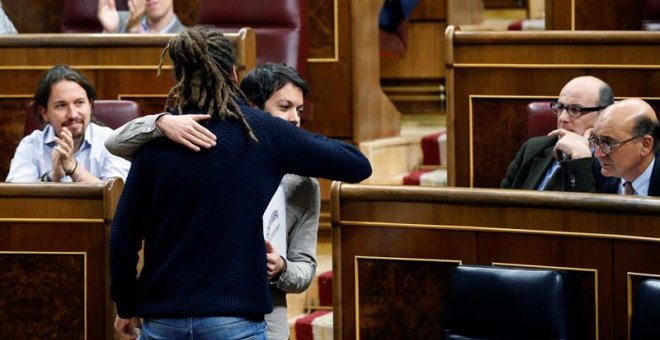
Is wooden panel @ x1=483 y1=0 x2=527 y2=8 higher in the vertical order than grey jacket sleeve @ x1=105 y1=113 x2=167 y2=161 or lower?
higher

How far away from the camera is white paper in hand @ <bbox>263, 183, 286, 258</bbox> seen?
1.03 m

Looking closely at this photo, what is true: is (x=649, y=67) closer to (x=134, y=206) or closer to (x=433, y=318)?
(x=433, y=318)

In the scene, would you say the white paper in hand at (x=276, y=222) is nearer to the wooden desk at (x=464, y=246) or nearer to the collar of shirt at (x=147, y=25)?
the wooden desk at (x=464, y=246)

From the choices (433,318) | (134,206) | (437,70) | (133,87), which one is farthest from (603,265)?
(437,70)

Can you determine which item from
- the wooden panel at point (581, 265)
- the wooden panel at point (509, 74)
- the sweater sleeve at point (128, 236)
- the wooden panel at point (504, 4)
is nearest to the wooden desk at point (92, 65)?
the wooden panel at point (509, 74)

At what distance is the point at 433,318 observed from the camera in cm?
122

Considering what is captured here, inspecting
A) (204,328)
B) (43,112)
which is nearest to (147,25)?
(43,112)

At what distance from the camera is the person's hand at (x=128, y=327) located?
40.6 inches

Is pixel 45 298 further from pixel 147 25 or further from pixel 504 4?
pixel 504 4

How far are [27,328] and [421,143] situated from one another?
1039 mm

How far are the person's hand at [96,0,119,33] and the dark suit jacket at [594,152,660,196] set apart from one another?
1029mm

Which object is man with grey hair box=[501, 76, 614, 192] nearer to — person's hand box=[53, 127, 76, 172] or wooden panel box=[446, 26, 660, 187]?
wooden panel box=[446, 26, 660, 187]

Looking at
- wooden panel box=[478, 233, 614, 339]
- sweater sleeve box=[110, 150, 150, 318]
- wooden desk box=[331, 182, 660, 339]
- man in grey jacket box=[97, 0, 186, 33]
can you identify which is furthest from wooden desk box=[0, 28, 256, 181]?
sweater sleeve box=[110, 150, 150, 318]

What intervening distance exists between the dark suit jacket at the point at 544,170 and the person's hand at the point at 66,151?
0.52 m
